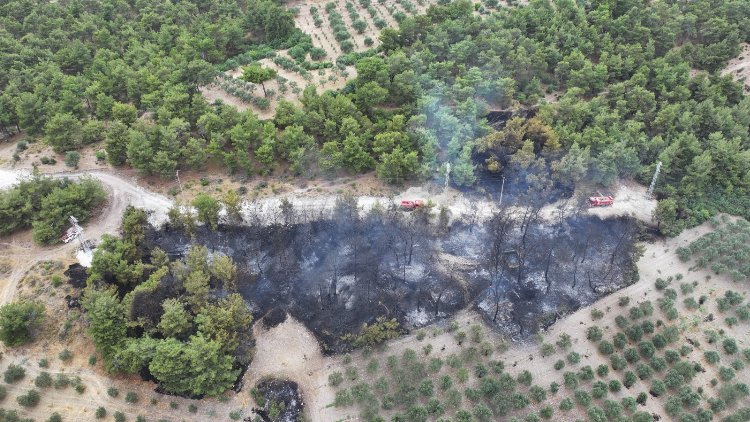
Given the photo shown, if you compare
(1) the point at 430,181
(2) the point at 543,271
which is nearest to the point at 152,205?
(1) the point at 430,181

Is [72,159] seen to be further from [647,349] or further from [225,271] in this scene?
[647,349]

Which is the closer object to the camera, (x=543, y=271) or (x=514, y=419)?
(x=514, y=419)

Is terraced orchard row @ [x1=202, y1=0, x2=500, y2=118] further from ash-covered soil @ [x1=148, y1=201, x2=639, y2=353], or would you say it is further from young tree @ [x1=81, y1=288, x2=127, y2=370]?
young tree @ [x1=81, y1=288, x2=127, y2=370]

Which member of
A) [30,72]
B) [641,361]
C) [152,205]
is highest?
[30,72]

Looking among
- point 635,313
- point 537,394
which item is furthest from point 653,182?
point 537,394

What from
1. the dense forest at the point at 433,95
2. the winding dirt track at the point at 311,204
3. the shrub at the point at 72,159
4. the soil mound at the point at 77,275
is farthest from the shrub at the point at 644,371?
the shrub at the point at 72,159

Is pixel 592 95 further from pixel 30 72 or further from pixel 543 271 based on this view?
pixel 30 72

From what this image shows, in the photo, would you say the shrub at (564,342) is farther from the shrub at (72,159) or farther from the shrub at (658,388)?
the shrub at (72,159)
